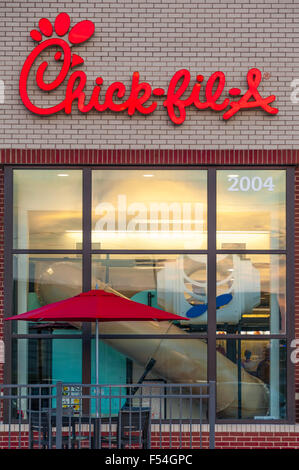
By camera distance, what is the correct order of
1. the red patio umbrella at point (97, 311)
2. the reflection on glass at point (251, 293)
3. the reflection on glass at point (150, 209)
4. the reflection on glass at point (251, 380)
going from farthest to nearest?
the reflection on glass at point (150, 209), the reflection on glass at point (251, 293), the reflection on glass at point (251, 380), the red patio umbrella at point (97, 311)

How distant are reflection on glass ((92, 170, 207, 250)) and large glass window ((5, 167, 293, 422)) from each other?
16mm

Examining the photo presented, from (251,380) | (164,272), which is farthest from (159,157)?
(251,380)

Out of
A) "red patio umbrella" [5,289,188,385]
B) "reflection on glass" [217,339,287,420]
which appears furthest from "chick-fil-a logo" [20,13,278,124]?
"reflection on glass" [217,339,287,420]

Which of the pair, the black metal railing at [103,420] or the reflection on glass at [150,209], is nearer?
the black metal railing at [103,420]

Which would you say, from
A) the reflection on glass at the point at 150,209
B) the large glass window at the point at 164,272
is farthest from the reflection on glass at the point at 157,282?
the reflection on glass at the point at 150,209

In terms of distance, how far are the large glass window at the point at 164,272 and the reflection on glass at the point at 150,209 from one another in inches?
0.6

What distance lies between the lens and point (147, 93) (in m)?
13.1

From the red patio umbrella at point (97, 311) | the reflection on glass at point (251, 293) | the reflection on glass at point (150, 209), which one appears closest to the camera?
the red patio umbrella at point (97, 311)

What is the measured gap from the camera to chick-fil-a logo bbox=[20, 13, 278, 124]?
43.1 ft

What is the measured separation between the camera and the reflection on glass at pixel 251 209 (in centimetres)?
1331

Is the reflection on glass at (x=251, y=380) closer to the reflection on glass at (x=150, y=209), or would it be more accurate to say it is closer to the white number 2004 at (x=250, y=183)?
the reflection on glass at (x=150, y=209)

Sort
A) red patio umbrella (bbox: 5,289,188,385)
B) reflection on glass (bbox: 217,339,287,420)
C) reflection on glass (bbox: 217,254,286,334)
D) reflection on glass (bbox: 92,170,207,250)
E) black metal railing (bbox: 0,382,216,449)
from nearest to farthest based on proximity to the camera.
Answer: black metal railing (bbox: 0,382,216,449)
red patio umbrella (bbox: 5,289,188,385)
reflection on glass (bbox: 217,339,287,420)
reflection on glass (bbox: 217,254,286,334)
reflection on glass (bbox: 92,170,207,250)

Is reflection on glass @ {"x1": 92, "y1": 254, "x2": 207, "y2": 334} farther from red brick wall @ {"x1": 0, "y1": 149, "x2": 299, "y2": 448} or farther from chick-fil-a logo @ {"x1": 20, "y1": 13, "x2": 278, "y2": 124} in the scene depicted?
chick-fil-a logo @ {"x1": 20, "y1": 13, "x2": 278, "y2": 124}

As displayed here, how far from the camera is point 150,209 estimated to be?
1337cm
